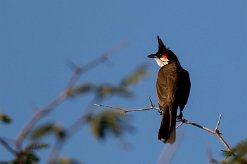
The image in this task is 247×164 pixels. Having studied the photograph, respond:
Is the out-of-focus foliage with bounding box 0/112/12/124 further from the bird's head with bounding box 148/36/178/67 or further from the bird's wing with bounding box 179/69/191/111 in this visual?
the bird's head with bounding box 148/36/178/67

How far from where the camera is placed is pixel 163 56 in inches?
387

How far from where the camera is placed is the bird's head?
9797 millimetres

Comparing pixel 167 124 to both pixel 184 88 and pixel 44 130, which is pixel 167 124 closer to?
pixel 184 88

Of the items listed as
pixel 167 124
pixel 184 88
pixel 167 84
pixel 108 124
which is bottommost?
pixel 167 124

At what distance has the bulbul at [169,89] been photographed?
7.15 metres

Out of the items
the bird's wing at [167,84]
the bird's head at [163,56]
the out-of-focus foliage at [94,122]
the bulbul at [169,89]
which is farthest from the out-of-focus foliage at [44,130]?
the bird's head at [163,56]

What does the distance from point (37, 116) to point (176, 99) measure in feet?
20.6

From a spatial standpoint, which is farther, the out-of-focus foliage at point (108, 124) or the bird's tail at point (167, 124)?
the bird's tail at point (167, 124)

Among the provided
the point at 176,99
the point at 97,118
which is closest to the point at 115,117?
the point at 97,118

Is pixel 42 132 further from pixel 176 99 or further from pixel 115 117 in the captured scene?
pixel 176 99

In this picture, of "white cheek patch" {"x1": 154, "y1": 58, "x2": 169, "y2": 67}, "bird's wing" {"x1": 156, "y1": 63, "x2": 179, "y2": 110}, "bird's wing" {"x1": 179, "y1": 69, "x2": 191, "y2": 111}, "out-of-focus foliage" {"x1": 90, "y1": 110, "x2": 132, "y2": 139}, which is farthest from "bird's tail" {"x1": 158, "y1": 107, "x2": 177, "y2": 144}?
"out-of-focus foliage" {"x1": 90, "y1": 110, "x2": 132, "y2": 139}

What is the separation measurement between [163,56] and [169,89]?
1.82m

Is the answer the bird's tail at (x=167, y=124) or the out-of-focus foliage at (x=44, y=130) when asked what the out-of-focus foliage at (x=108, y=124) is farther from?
the bird's tail at (x=167, y=124)

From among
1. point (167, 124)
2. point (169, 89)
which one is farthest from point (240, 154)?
point (169, 89)
